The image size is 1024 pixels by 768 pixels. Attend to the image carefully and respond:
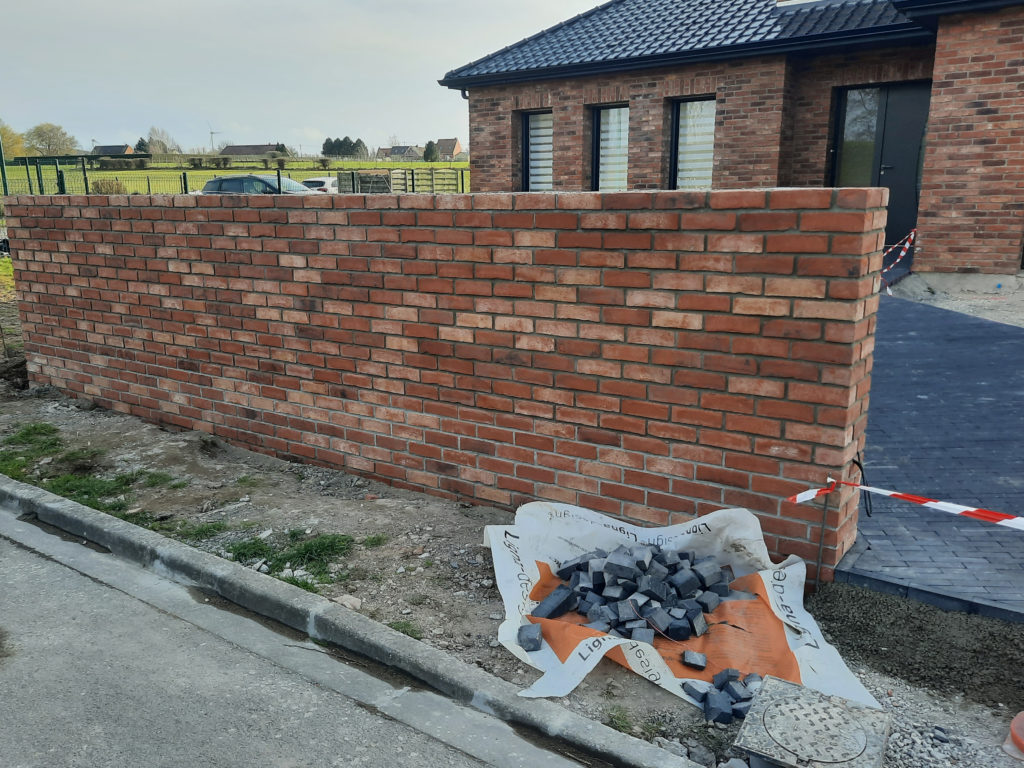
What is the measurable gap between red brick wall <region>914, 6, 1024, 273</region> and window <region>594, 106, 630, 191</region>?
22.2 ft

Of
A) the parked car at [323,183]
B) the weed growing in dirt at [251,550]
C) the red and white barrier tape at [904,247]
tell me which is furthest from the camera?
the parked car at [323,183]

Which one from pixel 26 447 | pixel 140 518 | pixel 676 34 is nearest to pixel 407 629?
pixel 140 518

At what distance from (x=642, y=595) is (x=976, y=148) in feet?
35.9

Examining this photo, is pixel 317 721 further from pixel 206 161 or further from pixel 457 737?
pixel 206 161

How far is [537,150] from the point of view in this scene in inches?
727

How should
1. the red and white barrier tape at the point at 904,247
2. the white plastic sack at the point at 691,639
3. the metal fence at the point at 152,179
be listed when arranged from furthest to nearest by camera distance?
the metal fence at the point at 152,179 → the red and white barrier tape at the point at 904,247 → the white plastic sack at the point at 691,639

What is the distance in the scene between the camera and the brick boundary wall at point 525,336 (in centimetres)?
336

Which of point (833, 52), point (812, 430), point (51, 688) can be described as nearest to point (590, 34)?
point (833, 52)

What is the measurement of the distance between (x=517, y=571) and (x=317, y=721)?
1.12 m

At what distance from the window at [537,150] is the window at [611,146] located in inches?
42.6

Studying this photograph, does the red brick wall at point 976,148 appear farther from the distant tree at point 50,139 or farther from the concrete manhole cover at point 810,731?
the distant tree at point 50,139

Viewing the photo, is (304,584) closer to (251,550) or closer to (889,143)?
(251,550)

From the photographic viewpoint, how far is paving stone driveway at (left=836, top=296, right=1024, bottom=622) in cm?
339

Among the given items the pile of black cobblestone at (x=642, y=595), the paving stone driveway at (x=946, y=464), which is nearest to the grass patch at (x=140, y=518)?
the pile of black cobblestone at (x=642, y=595)
